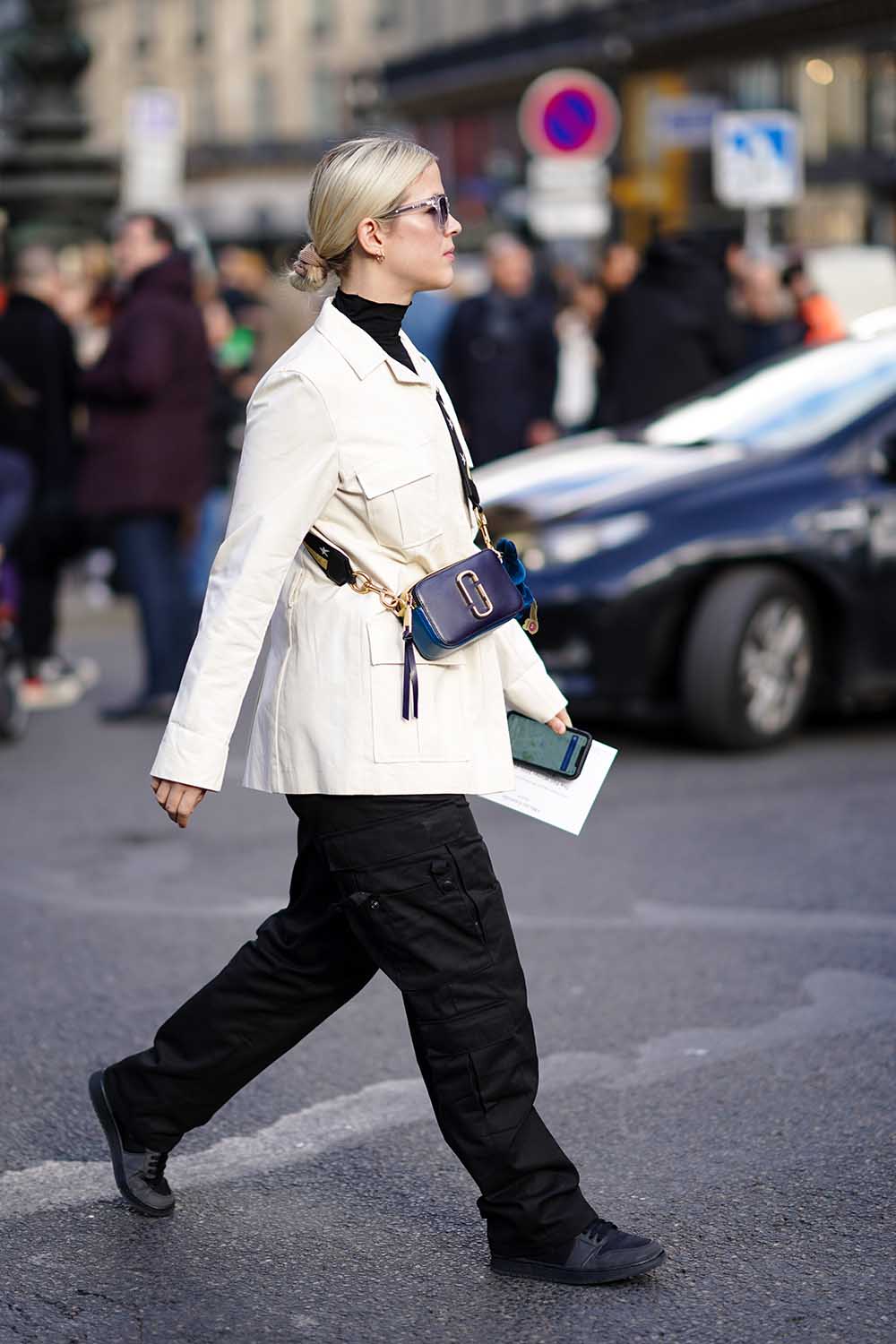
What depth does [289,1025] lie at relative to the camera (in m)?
3.97

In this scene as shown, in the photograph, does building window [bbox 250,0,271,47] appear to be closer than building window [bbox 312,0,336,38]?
No

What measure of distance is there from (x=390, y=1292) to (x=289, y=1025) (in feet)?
1.61

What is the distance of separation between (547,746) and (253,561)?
663mm

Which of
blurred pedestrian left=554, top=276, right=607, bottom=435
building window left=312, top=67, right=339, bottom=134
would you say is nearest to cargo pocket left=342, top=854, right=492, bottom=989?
blurred pedestrian left=554, top=276, right=607, bottom=435

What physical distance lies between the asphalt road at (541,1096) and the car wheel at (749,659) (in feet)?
2.39

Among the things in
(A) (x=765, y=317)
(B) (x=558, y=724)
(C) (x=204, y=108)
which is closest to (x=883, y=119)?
(A) (x=765, y=317)

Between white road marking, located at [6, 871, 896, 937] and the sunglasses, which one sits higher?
the sunglasses

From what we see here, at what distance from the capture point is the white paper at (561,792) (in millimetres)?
3967

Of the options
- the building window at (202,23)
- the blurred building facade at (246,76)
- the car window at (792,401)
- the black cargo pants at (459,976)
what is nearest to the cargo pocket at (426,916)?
the black cargo pants at (459,976)

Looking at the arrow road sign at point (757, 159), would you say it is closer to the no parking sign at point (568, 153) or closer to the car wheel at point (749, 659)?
the no parking sign at point (568, 153)

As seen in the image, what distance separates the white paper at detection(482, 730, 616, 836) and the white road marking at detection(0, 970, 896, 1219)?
0.90m

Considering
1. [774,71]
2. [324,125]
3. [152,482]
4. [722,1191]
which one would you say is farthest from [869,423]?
[324,125]

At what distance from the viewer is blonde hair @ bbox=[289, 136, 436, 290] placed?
3.70m

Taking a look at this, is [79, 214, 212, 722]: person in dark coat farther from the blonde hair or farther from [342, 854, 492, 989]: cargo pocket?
[342, 854, 492, 989]: cargo pocket
